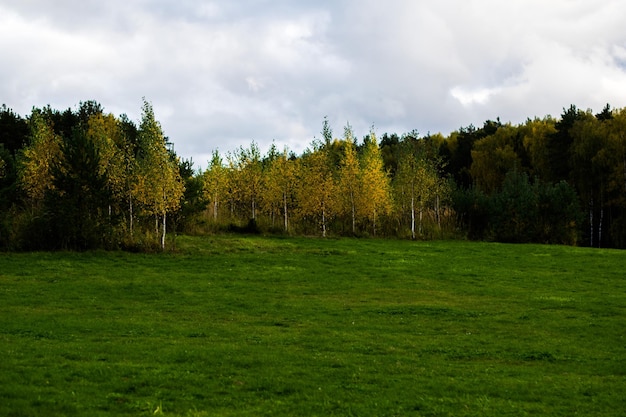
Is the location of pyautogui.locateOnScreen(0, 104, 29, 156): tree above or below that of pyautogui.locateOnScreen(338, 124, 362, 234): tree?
above

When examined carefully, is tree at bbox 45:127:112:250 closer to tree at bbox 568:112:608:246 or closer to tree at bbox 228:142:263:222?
tree at bbox 228:142:263:222

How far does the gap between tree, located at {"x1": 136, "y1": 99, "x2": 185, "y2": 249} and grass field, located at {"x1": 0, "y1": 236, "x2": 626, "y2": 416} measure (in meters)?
5.14

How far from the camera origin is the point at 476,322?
20.2 m

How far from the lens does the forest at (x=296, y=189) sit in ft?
125

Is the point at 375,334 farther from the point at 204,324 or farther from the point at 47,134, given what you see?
the point at 47,134

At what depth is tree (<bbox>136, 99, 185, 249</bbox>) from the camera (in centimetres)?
3966

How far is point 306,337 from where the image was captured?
57.0ft

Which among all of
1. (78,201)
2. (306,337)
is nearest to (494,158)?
(78,201)

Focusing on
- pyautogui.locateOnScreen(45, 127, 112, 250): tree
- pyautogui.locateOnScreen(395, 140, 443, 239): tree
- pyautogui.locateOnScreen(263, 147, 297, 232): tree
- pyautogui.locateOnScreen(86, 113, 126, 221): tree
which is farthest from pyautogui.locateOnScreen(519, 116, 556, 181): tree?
pyautogui.locateOnScreen(45, 127, 112, 250): tree

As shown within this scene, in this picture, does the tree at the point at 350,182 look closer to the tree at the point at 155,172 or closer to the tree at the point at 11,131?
the tree at the point at 155,172

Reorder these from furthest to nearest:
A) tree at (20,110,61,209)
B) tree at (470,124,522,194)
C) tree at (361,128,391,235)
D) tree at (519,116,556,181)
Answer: tree at (470,124,522,194), tree at (519,116,556,181), tree at (361,128,391,235), tree at (20,110,61,209)

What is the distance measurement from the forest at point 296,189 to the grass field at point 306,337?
4026 mm

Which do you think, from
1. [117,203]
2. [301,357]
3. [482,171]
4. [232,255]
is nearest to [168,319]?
[301,357]

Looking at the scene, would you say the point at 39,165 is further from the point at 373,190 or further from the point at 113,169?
the point at 373,190
